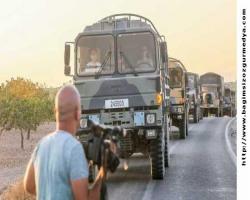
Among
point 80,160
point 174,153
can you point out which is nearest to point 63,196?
point 80,160

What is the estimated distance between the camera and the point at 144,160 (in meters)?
16.2

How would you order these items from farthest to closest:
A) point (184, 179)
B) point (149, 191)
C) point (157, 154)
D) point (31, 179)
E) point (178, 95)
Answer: point (178, 95), point (184, 179), point (157, 154), point (149, 191), point (31, 179)

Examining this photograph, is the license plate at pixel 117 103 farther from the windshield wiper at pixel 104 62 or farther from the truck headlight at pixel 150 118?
the windshield wiper at pixel 104 62

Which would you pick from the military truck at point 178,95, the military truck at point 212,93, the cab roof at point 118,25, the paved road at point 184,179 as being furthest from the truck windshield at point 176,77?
the military truck at point 212,93

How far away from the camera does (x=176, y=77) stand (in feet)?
78.0


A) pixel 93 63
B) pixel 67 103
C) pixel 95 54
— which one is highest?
pixel 95 54

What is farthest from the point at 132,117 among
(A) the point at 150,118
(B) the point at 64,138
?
(B) the point at 64,138

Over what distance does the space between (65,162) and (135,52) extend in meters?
9.16

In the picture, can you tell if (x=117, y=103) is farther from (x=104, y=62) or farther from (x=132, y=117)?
(x=104, y=62)

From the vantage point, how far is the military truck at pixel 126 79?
463 inches

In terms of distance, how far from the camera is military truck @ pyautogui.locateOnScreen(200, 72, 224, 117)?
4671 cm

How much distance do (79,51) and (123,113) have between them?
168 cm

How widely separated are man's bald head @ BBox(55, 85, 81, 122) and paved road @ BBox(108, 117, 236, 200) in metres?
7.05

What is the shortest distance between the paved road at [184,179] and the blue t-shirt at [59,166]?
6925 millimetres
